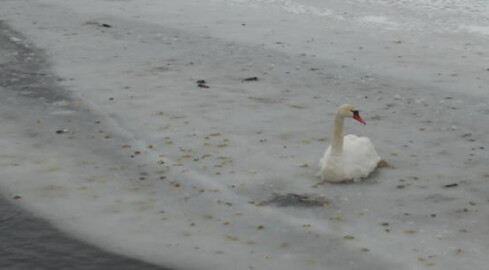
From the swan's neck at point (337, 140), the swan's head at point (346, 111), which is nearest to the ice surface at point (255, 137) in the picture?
the swan's neck at point (337, 140)

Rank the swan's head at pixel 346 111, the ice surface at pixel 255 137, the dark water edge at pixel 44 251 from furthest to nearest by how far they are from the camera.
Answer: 1. the swan's head at pixel 346 111
2. the ice surface at pixel 255 137
3. the dark water edge at pixel 44 251

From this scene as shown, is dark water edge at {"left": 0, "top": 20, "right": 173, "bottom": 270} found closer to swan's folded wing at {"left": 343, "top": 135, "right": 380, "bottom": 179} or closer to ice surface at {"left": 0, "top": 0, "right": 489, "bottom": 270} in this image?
ice surface at {"left": 0, "top": 0, "right": 489, "bottom": 270}

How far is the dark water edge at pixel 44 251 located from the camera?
7.36 meters

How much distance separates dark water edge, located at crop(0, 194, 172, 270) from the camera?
24.1 ft

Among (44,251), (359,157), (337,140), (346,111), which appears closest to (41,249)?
(44,251)

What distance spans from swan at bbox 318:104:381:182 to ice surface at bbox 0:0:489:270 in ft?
0.46

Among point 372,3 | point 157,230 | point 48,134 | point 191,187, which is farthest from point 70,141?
point 372,3

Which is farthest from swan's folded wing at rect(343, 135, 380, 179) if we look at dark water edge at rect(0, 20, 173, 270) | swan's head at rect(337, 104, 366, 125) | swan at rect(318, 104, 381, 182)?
dark water edge at rect(0, 20, 173, 270)

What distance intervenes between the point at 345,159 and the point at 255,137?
1.76 metres

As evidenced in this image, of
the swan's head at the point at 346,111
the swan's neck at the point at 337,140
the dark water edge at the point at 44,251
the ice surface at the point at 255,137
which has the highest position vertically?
the swan's head at the point at 346,111

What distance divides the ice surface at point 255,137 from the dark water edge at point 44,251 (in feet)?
0.52

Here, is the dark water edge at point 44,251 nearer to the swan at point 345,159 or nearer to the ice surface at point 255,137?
the ice surface at point 255,137

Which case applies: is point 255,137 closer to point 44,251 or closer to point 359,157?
point 359,157

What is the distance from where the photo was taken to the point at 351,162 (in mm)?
9141
